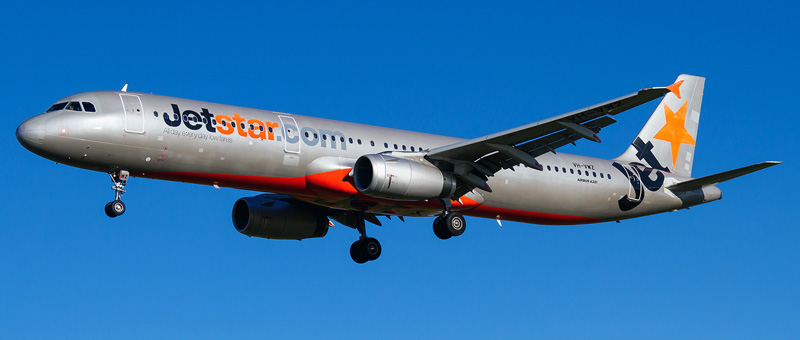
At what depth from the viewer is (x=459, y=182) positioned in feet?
124

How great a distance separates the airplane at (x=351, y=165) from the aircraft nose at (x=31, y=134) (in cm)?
5

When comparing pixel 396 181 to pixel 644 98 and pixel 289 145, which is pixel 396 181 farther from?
pixel 644 98

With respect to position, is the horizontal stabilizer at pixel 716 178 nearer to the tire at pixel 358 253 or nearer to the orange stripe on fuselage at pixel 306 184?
the orange stripe on fuselage at pixel 306 184

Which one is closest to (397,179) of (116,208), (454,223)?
(454,223)

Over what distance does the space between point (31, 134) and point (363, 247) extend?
1478 centimetres

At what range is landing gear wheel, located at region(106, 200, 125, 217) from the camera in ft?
110

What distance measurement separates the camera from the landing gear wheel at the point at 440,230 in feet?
125

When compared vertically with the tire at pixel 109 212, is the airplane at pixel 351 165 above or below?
above

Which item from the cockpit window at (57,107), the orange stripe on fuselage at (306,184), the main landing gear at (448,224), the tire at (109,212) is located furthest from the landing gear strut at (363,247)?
the cockpit window at (57,107)

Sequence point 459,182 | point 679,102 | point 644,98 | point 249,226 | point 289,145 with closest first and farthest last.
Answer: point 644,98
point 289,145
point 459,182
point 249,226
point 679,102

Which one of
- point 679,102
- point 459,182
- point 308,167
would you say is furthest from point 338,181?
point 679,102

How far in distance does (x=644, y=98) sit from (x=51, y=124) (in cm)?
1793

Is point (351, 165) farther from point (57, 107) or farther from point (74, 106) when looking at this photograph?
point (57, 107)

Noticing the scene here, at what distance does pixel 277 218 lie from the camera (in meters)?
41.8
